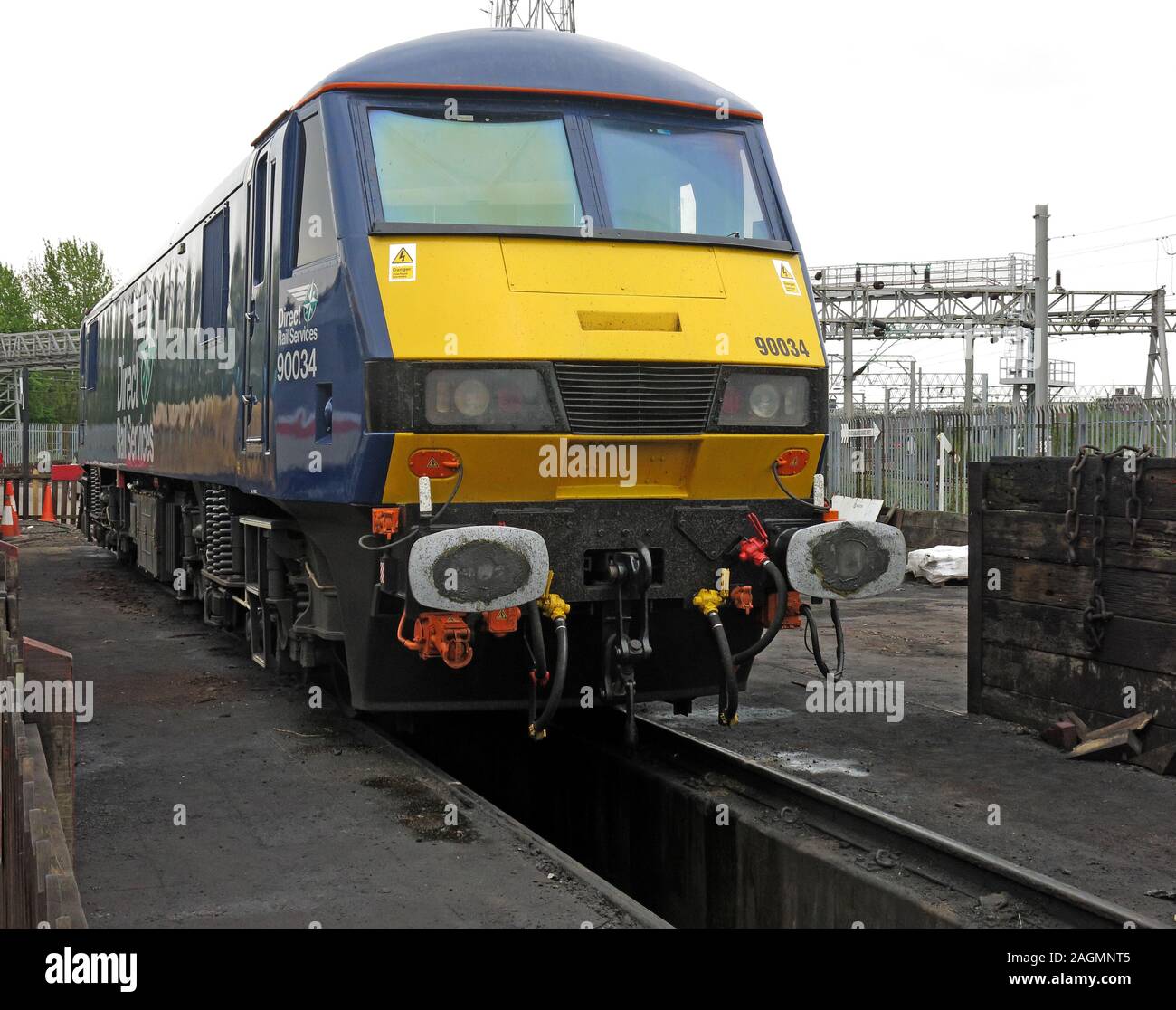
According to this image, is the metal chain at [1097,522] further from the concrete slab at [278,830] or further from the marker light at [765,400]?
the concrete slab at [278,830]

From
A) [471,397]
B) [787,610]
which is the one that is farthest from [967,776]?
[471,397]

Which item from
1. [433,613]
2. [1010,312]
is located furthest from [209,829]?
[1010,312]

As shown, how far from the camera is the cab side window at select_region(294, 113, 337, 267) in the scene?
23.2 ft

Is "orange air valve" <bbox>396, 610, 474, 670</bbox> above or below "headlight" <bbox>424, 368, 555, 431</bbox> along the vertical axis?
below

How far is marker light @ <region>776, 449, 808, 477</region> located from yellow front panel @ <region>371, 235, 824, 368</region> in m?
0.46

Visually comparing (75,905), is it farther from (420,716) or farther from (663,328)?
(420,716)

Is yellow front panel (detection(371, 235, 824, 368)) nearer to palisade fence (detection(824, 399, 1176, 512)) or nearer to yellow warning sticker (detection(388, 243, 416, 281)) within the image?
yellow warning sticker (detection(388, 243, 416, 281))

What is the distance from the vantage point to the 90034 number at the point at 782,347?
6996 millimetres

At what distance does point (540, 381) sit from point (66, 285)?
80534 mm

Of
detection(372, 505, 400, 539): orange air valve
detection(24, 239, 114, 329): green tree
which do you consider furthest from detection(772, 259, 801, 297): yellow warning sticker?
detection(24, 239, 114, 329): green tree

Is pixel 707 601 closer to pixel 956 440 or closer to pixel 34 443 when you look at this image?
pixel 956 440

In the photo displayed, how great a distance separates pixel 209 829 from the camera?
248 inches

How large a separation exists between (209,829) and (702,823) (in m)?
2.46

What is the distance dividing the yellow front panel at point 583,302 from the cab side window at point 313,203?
547 millimetres
